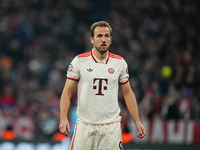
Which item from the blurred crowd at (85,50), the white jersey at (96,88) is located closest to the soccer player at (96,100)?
the white jersey at (96,88)

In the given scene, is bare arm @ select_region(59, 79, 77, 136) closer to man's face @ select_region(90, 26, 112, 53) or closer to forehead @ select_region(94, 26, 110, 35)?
man's face @ select_region(90, 26, 112, 53)

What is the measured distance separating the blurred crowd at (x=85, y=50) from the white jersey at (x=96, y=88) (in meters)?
4.84

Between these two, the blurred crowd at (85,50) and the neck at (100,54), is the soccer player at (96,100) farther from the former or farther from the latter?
the blurred crowd at (85,50)

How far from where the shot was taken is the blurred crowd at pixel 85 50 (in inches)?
432

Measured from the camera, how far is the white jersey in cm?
513

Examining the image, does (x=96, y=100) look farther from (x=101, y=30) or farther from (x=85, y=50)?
(x=85, y=50)

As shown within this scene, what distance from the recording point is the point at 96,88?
5133mm

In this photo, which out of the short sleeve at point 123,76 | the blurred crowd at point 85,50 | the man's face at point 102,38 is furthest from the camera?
the blurred crowd at point 85,50

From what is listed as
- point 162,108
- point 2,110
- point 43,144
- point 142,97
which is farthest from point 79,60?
point 2,110

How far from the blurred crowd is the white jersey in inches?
190

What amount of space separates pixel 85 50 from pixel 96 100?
9.96 m

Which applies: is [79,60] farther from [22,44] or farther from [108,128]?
[22,44]

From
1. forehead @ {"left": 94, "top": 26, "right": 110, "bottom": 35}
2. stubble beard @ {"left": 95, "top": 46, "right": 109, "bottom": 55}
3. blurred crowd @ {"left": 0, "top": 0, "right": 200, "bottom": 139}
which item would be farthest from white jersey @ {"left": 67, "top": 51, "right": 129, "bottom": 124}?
blurred crowd @ {"left": 0, "top": 0, "right": 200, "bottom": 139}

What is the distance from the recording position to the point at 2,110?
12.2 meters
